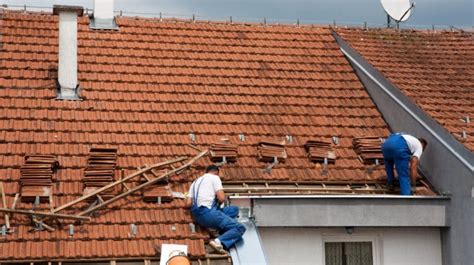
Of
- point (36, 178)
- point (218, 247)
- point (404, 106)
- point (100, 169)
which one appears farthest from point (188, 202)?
point (404, 106)

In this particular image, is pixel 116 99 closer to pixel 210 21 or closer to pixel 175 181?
pixel 175 181

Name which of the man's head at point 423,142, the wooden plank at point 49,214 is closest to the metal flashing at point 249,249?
the wooden plank at point 49,214

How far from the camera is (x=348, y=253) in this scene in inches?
411

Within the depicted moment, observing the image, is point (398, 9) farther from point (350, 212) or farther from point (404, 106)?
point (350, 212)

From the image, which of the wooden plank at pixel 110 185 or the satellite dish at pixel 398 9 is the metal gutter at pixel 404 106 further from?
the wooden plank at pixel 110 185

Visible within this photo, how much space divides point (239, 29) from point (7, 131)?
5.76 meters

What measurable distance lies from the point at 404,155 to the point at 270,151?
2.03 m

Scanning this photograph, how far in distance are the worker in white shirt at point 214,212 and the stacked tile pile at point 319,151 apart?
2046 millimetres

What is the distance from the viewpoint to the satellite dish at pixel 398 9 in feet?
50.5

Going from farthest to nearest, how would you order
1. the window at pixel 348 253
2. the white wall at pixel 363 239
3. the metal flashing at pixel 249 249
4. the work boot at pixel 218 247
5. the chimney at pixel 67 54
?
1. the chimney at pixel 67 54
2. the window at pixel 348 253
3. the white wall at pixel 363 239
4. the work boot at pixel 218 247
5. the metal flashing at pixel 249 249

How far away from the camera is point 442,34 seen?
15.5 metres

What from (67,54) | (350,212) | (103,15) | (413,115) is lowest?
(350,212)

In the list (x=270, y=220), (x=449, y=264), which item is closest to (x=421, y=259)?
(x=449, y=264)

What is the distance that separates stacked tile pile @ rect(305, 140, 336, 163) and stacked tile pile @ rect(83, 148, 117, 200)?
305 centimetres
